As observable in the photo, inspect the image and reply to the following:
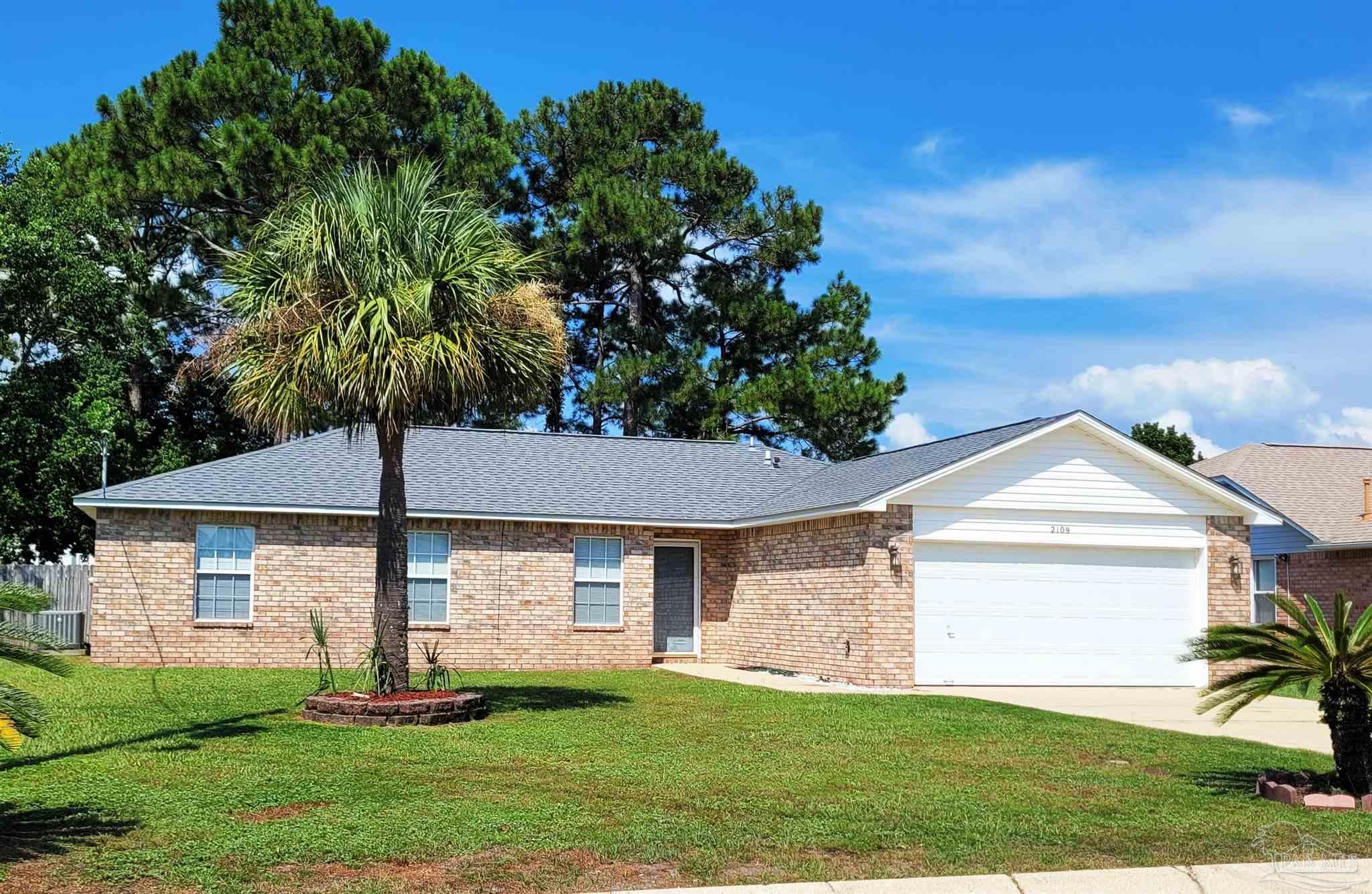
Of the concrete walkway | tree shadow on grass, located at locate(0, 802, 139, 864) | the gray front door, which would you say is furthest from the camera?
the gray front door

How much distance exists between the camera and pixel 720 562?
2423 cm

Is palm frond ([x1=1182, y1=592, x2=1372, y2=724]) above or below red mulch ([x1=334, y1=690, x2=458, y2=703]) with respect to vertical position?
above

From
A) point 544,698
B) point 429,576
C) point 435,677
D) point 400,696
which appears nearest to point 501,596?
point 429,576

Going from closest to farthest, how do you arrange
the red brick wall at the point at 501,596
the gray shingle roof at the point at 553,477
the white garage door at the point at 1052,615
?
the red brick wall at the point at 501,596
the white garage door at the point at 1052,615
the gray shingle roof at the point at 553,477

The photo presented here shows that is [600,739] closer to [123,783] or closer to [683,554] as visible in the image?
[123,783]

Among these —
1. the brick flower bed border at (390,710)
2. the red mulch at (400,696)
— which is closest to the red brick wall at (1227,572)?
the brick flower bed border at (390,710)

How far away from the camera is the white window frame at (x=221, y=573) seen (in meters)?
21.0

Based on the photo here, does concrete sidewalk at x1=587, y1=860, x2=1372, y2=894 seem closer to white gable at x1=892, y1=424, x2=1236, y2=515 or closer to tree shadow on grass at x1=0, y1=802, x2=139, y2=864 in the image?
tree shadow on grass at x1=0, y1=802, x2=139, y2=864

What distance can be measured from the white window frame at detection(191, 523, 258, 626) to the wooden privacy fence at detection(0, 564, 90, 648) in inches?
238

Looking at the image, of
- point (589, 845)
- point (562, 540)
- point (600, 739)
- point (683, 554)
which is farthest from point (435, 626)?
point (589, 845)

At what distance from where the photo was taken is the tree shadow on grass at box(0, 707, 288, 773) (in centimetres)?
1051

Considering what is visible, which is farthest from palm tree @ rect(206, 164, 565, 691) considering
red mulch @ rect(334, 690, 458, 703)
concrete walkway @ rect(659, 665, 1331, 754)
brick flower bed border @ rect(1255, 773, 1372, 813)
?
brick flower bed border @ rect(1255, 773, 1372, 813)

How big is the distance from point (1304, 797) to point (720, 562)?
51.1 feet

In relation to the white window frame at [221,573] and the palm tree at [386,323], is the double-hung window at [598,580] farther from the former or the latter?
the palm tree at [386,323]
